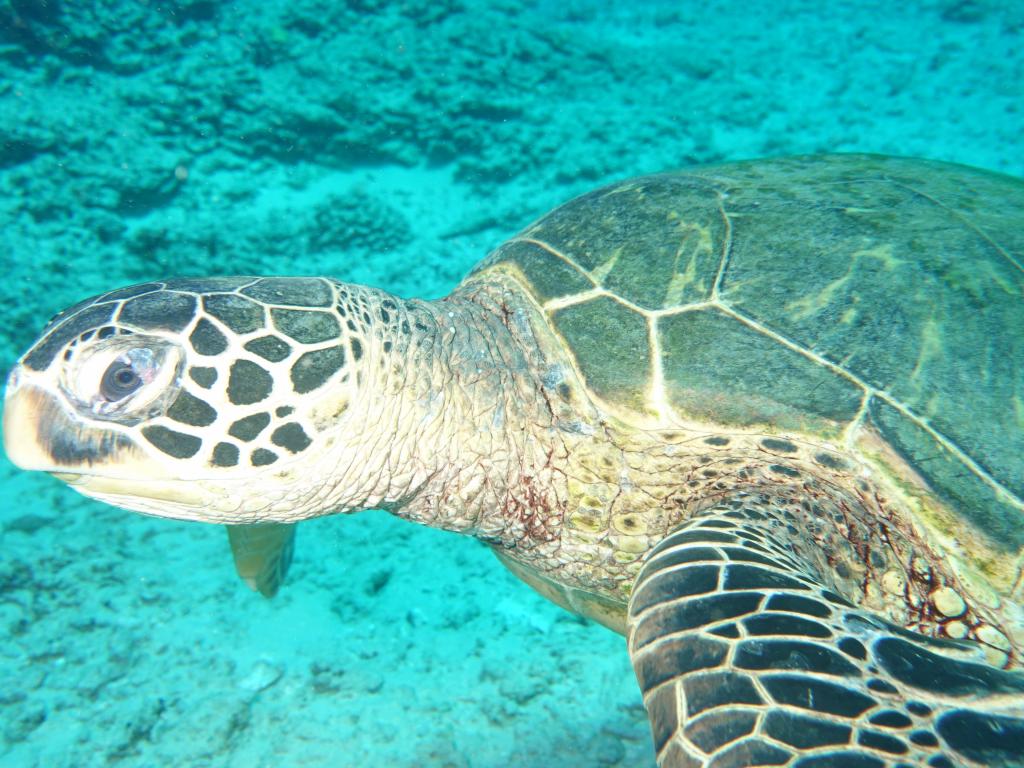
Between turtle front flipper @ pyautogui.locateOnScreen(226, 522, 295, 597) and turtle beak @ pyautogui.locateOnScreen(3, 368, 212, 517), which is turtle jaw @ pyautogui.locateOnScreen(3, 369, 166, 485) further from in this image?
turtle front flipper @ pyautogui.locateOnScreen(226, 522, 295, 597)

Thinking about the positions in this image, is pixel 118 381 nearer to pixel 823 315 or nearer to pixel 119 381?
pixel 119 381

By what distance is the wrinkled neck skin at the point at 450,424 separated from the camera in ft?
6.06

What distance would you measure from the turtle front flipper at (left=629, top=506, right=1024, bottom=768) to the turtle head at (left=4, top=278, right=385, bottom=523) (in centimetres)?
102

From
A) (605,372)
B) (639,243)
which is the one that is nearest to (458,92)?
(639,243)

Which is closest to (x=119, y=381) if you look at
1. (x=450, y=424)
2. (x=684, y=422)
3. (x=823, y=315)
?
(x=450, y=424)

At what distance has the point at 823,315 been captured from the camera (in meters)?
1.74

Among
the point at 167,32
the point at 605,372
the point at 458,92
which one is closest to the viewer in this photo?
the point at 605,372

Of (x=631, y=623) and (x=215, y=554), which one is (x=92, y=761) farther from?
(x=631, y=623)

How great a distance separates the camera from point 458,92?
6277 millimetres

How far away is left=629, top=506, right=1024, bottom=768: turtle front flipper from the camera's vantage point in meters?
0.95

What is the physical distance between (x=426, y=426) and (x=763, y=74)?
27.5 ft

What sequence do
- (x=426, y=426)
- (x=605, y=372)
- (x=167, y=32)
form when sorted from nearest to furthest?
1. (x=605, y=372)
2. (x=426, y=426)
3. (x=167, y=32)

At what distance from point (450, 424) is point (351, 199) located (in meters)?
4.12

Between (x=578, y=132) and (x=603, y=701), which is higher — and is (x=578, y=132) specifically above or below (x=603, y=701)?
above
